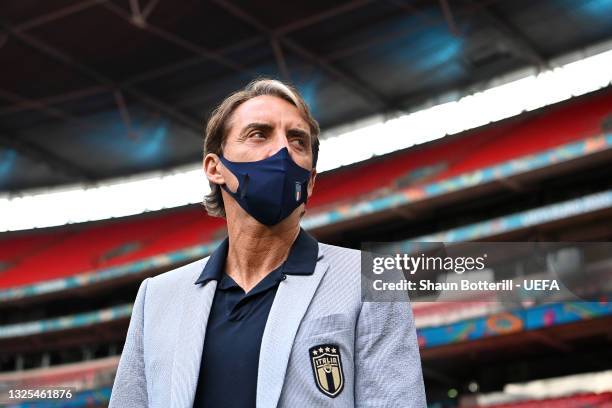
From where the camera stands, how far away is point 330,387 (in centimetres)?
215

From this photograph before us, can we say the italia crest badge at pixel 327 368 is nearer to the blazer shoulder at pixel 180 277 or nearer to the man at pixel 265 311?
the man at pixel 265 311

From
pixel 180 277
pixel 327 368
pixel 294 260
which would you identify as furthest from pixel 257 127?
pixel 327 368

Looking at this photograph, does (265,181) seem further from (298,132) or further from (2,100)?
(2,100)

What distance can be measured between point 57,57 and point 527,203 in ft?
37.6

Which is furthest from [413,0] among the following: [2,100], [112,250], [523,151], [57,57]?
[112,250]

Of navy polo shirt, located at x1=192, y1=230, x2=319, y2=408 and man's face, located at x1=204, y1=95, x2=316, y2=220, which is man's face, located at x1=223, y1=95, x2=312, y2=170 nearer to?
man's face, located at x1=204, y1=95, x2=316, y2=220

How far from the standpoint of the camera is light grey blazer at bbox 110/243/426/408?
7.13ft

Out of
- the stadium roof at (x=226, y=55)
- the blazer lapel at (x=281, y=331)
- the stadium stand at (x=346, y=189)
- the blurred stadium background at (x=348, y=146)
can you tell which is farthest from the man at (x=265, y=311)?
the stadium roof at (x=226, y=55)

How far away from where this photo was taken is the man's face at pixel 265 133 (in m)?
2.46

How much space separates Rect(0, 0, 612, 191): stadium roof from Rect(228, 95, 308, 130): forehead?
1785cm

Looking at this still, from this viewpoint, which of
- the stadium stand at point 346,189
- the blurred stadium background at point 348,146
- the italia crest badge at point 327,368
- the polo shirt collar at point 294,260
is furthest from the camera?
the stadium stand at point 346,189

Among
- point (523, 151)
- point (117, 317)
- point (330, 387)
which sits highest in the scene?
point (523, 151)

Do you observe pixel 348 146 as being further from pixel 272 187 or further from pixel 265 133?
pixel 272 187

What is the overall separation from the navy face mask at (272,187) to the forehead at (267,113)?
9 centimetres
